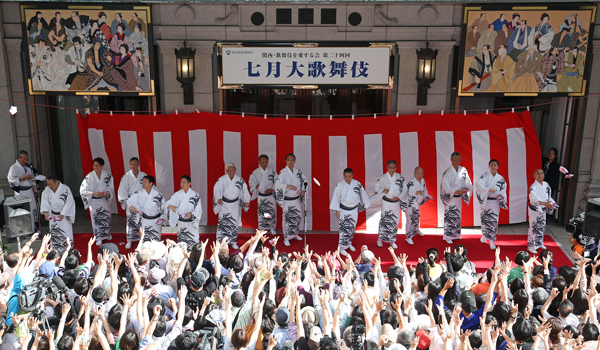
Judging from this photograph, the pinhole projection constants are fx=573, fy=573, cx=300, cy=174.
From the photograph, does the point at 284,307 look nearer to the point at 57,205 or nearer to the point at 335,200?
the point at 335,200

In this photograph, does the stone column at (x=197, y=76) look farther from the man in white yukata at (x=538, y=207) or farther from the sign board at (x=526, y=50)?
the man in white yukata at (x=538, y=207)

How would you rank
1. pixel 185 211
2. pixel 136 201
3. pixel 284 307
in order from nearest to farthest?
pixel 284 307, pixel 185 211, pixel 136 201

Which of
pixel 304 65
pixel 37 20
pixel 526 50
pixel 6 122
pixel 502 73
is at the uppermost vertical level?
pixel 37 20

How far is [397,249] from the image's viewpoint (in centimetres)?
973

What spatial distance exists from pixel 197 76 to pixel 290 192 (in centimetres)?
276

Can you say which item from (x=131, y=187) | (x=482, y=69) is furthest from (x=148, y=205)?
(x=482, y=69)

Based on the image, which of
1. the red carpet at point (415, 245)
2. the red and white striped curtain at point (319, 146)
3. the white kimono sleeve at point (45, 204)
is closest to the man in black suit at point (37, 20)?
the red and white striped curtain at point (319, 146)

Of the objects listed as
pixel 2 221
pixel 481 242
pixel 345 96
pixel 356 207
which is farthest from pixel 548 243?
pixel 2 221

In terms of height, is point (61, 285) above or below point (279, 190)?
below

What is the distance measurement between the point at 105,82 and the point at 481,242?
23.7 feet

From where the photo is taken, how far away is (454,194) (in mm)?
9922

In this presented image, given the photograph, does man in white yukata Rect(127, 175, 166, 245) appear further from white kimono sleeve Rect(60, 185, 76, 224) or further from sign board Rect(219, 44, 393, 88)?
sign board Rect(219, 44, 393, 88)

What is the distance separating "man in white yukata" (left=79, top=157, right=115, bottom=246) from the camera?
9.77m

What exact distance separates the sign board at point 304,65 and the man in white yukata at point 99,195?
2.64 metres
